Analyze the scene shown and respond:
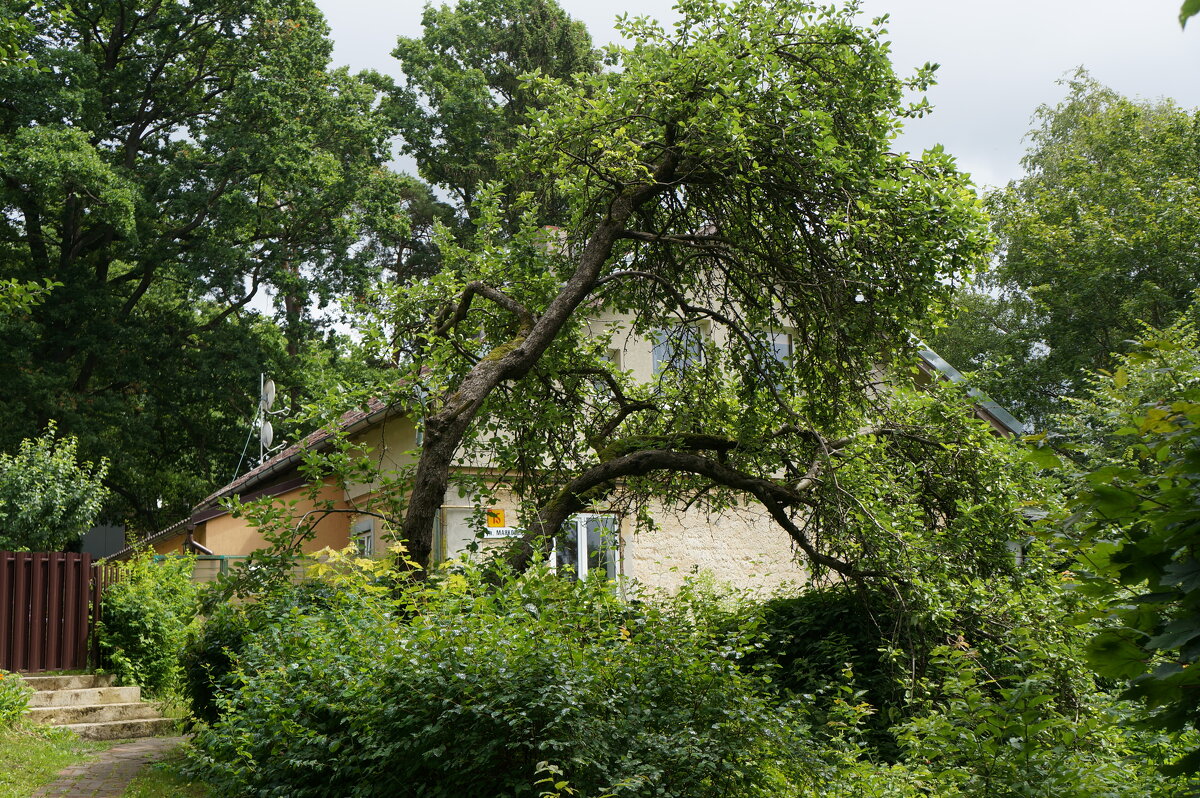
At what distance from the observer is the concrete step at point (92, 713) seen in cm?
1162

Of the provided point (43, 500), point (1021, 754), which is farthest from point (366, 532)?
point (1021, 754)

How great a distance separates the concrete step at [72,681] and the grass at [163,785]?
15.4ft

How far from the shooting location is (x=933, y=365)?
1806cm

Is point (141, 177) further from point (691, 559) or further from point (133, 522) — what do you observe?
point (691, 559)

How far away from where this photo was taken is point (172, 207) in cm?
2384

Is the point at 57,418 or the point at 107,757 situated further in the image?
the point at 57,418

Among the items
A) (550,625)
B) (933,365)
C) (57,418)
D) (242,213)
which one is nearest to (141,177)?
(242,213)

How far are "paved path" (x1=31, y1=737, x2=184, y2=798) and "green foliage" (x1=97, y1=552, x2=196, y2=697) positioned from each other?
2.65 m

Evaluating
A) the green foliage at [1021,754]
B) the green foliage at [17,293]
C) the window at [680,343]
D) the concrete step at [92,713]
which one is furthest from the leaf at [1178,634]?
the concrete step at [92,713]

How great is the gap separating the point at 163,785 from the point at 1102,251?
25769mm

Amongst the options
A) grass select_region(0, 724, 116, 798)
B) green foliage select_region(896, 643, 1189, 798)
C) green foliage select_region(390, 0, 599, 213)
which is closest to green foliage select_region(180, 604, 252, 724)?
grass select_region(0, 724, 116, 798)

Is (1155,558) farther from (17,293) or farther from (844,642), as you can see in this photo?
(17,293)

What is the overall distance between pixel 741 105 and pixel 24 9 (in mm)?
19494

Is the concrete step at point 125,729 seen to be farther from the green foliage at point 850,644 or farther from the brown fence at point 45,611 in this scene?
the green foliage at point 850,644
